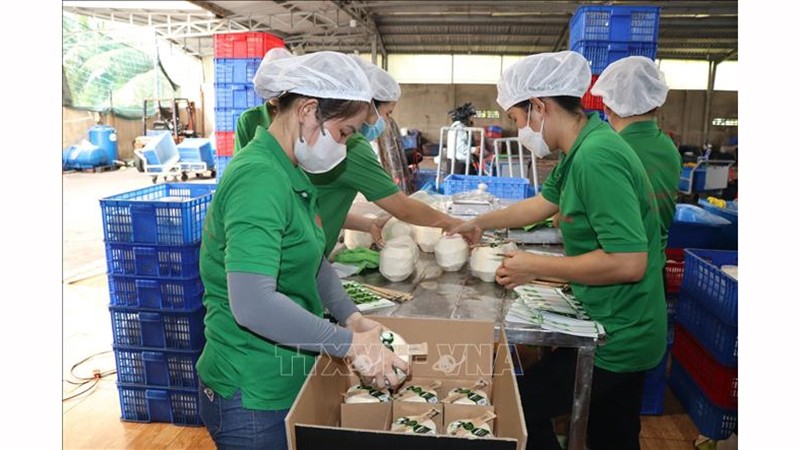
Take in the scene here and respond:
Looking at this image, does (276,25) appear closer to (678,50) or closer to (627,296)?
(678,50)

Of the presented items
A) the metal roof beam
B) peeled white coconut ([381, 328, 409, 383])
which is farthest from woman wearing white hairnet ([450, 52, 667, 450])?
the metal roof beam

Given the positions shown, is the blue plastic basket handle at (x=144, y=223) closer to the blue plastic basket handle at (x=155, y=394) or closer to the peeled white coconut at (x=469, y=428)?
the blue plastic basket handle at (x=155, y=394)

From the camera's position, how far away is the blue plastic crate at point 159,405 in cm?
278

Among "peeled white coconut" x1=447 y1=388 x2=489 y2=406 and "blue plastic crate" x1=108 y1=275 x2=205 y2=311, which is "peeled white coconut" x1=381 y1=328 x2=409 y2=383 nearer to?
"peeled white coconut" x1=447 y1=388 x2=489 y2=406

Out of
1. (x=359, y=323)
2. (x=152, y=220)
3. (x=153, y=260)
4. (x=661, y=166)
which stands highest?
(x=661, y=166)

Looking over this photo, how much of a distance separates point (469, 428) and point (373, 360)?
35cm

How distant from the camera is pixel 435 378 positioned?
154 centimetres

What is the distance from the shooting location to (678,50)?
559 inches

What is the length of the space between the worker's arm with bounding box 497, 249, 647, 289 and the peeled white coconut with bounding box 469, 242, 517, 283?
0.80 ft

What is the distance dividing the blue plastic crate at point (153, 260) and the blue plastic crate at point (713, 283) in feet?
8.12

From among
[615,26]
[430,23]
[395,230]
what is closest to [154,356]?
[395,230]

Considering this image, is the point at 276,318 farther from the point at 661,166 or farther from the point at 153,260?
the point at 661,166

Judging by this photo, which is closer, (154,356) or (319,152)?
(319,152)

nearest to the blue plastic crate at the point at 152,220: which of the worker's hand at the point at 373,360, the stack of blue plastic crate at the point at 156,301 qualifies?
the stack of blue plastic crate at the point at 156,301
